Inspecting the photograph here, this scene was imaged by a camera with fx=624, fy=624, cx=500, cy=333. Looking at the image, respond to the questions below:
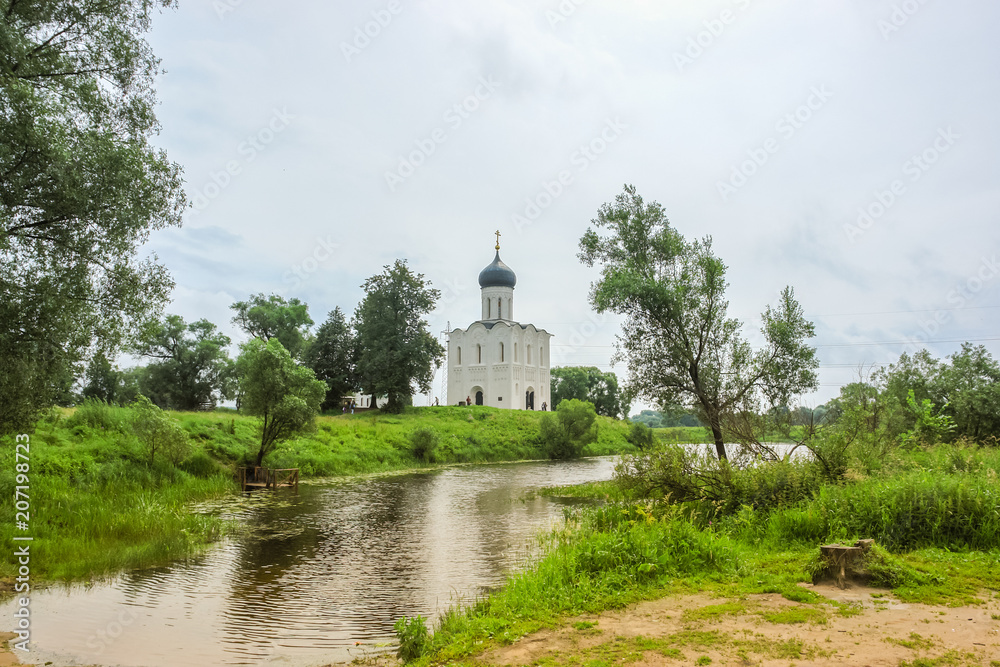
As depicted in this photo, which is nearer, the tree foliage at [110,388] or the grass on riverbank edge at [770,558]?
the grass on riverbank edge at [770,558]

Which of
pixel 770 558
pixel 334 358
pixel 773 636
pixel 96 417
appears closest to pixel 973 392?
pixel 770 558

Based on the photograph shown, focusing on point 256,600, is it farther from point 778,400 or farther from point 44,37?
point 778,400

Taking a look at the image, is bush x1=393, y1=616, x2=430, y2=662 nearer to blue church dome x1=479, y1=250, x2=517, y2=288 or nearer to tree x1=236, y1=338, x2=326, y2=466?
tree x1=236, y1=338, x2=326, y2=466

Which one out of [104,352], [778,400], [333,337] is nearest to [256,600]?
[104,352]

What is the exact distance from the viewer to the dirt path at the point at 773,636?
15.4 ft

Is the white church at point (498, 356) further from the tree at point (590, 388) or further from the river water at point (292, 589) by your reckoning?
the river water at point (292, 589)

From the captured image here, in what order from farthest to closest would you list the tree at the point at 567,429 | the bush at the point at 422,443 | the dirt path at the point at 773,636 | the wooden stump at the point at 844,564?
the tree at the point at 567,429, the bush at the point at 422,443, the wooden stump at the point at 844,564, the dirt path at the point at 773,636

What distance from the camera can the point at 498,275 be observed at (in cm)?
6009

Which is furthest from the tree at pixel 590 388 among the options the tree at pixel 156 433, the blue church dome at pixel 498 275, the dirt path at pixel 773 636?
the dirt path at pixel 773 636

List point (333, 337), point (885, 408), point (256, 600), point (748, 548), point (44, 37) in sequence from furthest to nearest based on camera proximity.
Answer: point (333, 337), point (885, 408), point (44, 37), point (748, 548), point (256, 600)

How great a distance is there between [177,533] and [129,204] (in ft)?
19.4

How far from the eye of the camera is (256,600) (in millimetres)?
8000

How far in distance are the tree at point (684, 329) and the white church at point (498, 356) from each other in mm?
38122

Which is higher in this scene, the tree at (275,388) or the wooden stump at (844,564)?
the tree at (275,388)
